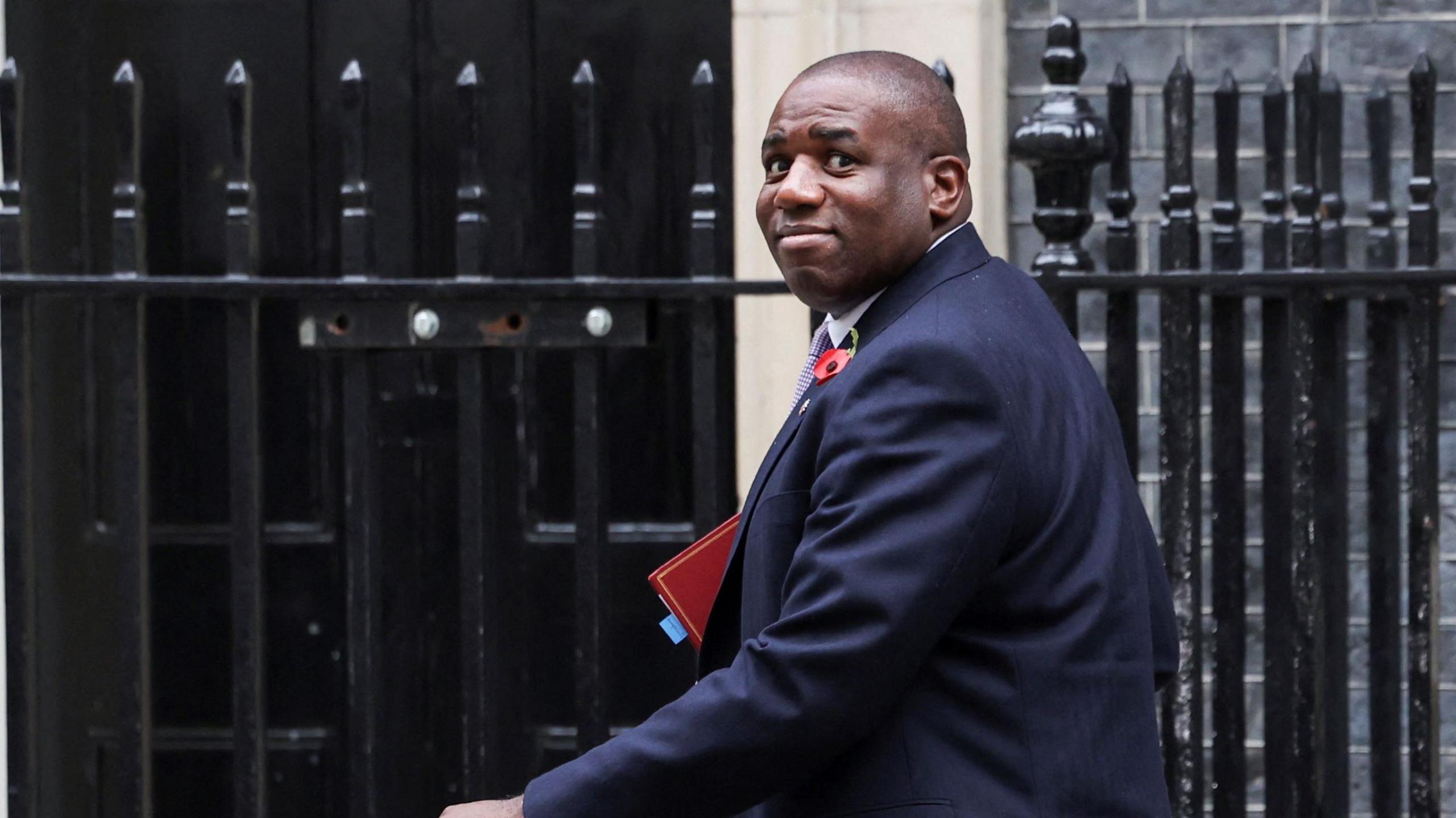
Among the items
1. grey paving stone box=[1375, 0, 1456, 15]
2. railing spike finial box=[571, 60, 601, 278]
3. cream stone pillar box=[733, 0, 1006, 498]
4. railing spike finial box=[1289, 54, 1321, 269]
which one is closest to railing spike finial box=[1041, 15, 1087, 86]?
railing spike finial box=[1289, 54, 1321, 269]

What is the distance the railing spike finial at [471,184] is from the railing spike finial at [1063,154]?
0.87 m

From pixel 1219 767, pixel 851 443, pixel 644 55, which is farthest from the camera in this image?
pixel 644 55

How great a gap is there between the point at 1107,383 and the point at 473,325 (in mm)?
1059

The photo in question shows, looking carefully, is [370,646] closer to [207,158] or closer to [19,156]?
[19,156]

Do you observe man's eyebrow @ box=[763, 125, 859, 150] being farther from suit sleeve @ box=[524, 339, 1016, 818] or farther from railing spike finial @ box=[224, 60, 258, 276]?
railing spike finial @ box=[224, 60, 258, 276]

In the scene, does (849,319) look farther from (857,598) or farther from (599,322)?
(599,322)

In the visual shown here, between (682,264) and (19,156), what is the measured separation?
164 centimetres

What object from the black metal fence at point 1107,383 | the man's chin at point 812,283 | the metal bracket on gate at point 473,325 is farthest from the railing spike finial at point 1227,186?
the man's chin at point 812,283

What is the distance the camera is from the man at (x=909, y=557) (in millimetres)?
1756

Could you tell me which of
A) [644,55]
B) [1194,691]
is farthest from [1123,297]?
[644,55]

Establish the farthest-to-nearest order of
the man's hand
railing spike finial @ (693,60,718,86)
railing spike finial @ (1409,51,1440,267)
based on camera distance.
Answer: railing spike finial @ (1409,51,1440,267), railing spike finial @ (693,60,718,86), the man's hand

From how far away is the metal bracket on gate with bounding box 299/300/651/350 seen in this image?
2955 millimetres

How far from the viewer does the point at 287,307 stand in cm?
426

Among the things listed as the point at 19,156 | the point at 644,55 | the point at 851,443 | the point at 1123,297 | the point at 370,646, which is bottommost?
the point at 370,646
